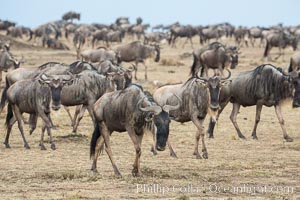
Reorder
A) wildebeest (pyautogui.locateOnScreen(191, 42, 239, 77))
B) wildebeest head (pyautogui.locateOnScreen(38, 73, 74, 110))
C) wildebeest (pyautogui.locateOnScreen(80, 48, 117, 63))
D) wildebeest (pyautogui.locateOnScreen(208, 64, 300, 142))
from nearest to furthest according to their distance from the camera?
wildebeest head (pyautogui.locateOnScreen(38, 73, 74, 110))
wildebeest (pyautogui.locateOnScreen(208, 64, 300, 142))
wildebeest (pyautogui.locateOnScreen(191, 42, 239, 77))
wildebeest (pyautogui.locateOnScreen(80, 48, 117, 63))

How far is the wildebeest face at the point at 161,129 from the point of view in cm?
860

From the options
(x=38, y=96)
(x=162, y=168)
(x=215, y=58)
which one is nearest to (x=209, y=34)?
(x=215, y=58)

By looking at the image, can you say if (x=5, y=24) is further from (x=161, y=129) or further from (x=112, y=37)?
(x=161, y=129)

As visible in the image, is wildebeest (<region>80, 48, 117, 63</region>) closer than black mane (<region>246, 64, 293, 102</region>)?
No

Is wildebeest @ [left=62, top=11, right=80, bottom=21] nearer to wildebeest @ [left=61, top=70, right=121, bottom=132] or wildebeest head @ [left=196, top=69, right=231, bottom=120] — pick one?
wildebeest @ [left=61, top=70, right=121, bottom=132]

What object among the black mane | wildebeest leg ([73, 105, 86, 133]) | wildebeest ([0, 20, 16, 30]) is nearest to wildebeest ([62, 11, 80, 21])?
wildebeest ([0, 20, 16, 30])

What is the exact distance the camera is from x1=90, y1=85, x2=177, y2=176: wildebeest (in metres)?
8.62

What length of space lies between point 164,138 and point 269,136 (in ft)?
18.3

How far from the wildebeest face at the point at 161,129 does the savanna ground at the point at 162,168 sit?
0.54 ft

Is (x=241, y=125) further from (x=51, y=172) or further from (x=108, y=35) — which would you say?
(x=108, y=35)

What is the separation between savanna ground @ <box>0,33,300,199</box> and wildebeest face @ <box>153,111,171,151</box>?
0.54 ft

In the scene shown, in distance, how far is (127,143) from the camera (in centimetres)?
1260

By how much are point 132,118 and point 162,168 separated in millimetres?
1269

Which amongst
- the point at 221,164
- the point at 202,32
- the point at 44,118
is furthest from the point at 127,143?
the point at 202,32
